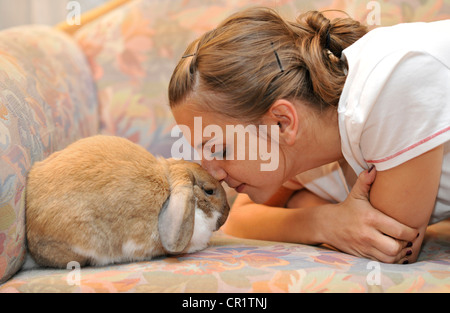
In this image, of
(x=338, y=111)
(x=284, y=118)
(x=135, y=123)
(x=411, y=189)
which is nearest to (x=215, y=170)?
(x=284, y=118)

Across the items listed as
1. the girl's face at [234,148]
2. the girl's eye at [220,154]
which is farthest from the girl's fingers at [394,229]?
the girl's eye at [220,154]

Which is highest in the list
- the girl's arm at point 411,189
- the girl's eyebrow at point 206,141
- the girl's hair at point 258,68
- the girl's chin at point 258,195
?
the girl's hair at point 258,68

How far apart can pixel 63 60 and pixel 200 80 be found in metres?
0.60

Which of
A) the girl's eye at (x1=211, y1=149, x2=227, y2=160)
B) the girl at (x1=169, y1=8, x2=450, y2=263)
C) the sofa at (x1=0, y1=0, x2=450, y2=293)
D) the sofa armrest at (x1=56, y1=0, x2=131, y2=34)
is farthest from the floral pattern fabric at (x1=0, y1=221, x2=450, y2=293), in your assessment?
the sofa armrest at (x1=56, y1=0, x2=131, y2=34)

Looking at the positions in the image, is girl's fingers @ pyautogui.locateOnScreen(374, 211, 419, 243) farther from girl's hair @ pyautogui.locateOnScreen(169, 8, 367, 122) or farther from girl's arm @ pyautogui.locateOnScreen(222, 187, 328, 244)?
girl's hair @ pyautogui.locateOnScreen(169, 8, 367, 122)

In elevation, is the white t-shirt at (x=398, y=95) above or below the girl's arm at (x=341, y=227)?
above

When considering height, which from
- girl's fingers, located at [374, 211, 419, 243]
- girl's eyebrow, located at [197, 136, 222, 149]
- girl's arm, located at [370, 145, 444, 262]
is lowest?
girl's fingers, located at [374, 211, 419, 243]

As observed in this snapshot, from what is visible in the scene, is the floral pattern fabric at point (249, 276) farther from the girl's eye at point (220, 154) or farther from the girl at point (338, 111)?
the girl's eye at point (220, 154)

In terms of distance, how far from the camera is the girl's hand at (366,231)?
90 cm

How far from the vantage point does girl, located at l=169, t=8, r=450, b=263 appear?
83 cm

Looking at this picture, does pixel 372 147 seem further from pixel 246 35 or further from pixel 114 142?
pixel 114 142

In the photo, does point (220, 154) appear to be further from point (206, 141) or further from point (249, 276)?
point (249, 276)

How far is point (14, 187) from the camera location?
2.61 feet

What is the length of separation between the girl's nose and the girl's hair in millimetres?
123
